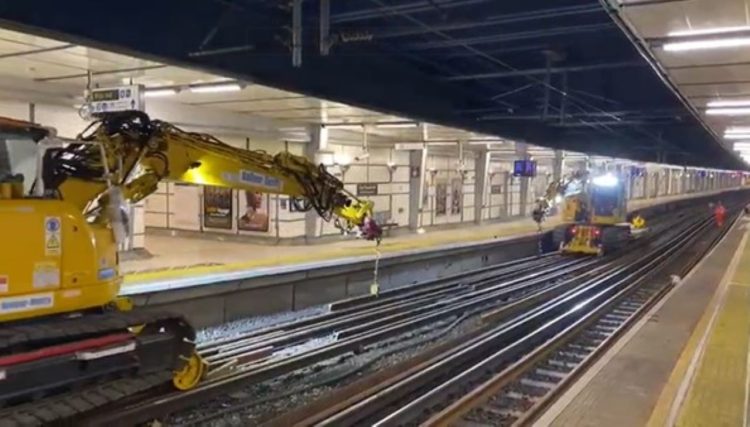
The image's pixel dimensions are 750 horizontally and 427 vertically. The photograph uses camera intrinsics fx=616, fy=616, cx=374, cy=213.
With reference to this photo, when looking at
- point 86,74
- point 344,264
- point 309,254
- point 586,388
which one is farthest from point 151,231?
point 586,388

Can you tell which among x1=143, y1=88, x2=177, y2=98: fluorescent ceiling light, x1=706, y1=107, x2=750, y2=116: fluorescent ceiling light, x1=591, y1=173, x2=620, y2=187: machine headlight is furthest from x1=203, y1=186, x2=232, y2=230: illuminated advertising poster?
x1=706, y1=107, x2=750, y2=116: fluorescent ceiling light

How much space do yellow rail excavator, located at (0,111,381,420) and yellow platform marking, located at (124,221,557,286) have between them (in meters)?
5.80

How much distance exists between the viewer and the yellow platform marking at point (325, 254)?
13.4 meters

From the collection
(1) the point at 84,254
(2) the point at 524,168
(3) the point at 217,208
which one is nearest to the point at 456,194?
(2) the point at 524,168

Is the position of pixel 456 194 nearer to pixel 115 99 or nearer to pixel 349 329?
pixel 349 329

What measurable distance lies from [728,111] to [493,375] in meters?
8.29

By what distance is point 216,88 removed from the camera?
12047 mm

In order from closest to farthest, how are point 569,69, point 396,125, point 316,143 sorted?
point 569,69, point 396,125, point 316,143

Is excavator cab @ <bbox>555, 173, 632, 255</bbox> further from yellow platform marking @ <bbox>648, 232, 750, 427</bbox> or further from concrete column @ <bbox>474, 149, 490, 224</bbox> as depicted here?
yellow platform marking @ <bbox>648, 232, 750, 427</bbox>

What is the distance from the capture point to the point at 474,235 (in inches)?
1029

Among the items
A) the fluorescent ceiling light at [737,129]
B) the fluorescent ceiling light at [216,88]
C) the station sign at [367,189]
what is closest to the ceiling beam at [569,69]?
the fluorescent ceiling light at [216,88]

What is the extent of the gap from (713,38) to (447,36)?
10.0 feet

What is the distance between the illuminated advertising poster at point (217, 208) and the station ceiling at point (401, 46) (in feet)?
41.1

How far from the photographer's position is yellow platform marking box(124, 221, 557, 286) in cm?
1339
